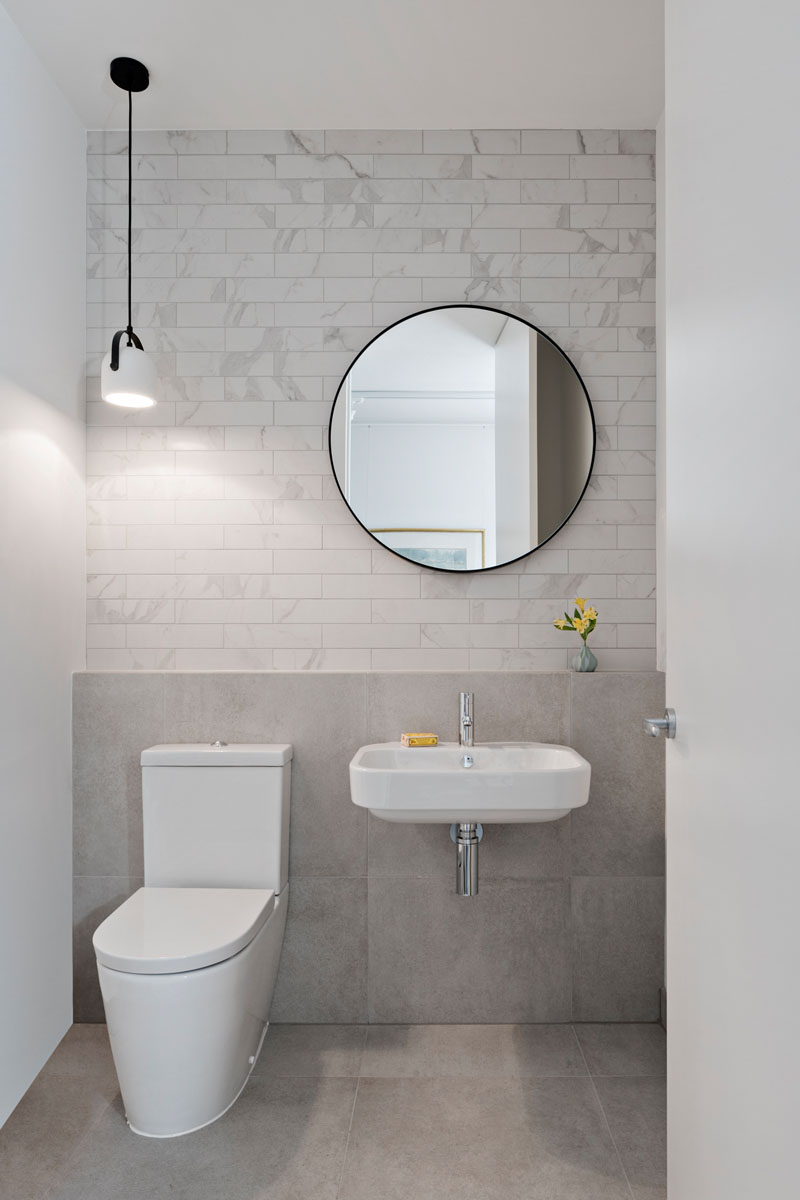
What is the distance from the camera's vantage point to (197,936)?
1887 mm

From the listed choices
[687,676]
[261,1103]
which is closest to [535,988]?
[261,1103]

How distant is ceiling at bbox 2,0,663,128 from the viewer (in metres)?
2.02

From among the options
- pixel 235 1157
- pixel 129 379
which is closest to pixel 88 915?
pixel 235 1157

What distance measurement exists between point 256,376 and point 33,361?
63 cm

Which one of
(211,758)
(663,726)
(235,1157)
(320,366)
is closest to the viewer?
(663,726)

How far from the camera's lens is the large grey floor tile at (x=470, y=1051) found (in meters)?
2.16

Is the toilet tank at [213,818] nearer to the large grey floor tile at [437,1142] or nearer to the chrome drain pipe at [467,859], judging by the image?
the chrome drain pipe at [467,859]

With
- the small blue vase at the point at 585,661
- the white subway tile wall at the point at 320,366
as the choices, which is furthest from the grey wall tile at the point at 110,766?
the small blue vase at the point at 585,661

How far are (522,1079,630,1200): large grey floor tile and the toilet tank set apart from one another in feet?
2.79

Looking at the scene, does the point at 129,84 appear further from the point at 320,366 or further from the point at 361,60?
the point at 320,366

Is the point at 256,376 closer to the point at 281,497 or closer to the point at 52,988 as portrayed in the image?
the point at 281,497

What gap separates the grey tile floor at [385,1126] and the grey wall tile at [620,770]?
1.61 feet

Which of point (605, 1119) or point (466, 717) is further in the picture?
point (466, 717)

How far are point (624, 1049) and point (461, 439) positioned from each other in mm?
1766
